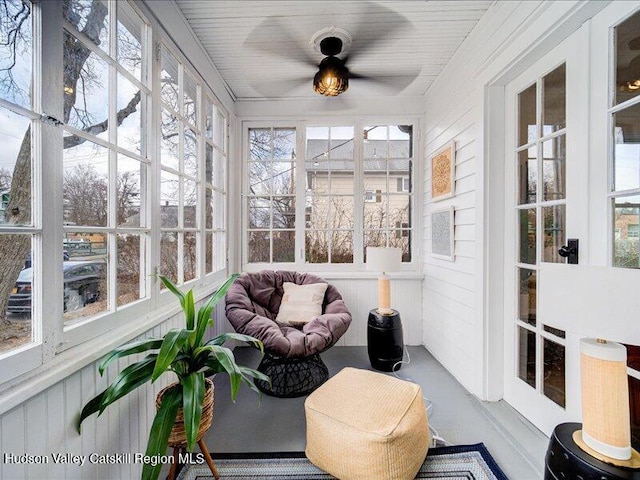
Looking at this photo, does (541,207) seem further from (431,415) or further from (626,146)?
(431,415)

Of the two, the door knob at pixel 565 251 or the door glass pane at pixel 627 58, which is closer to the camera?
the door glass pane at pixel 627 58

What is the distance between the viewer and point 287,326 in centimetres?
250

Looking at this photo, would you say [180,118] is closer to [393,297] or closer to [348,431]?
[348,431]

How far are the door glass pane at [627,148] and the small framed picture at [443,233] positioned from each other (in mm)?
1130

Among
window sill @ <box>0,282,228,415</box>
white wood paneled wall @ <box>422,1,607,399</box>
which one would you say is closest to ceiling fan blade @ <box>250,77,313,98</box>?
white wood paneled wall @ <box>422,1,607,399</box>

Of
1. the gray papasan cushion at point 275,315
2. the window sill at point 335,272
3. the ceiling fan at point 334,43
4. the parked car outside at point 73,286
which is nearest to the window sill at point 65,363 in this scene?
the parked car outside at point 73,286

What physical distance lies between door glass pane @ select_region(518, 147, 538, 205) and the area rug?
1.54m

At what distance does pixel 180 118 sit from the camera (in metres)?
1.89

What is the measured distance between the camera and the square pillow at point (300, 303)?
8.34ft

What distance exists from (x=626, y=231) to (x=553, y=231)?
36cm

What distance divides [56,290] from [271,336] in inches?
49.6

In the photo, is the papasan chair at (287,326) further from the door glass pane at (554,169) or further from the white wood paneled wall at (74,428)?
the door glass pane at (554,169)

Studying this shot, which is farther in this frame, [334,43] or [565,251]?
[334,43]

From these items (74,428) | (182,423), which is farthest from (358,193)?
(74,428)
